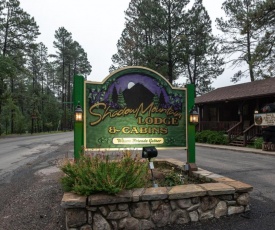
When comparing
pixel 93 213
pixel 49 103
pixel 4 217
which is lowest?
pixel 4 217

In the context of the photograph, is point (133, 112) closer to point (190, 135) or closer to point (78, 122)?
point (78, 122)

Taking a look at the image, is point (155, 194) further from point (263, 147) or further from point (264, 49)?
point (264, 49)

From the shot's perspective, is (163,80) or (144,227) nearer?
(144,227)

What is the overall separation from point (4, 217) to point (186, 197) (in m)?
3.20

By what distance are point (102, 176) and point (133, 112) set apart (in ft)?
7.94

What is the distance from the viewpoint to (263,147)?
14039 millimetres

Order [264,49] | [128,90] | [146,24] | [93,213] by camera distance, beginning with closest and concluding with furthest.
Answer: [93,213], [128,90], [264,49], [146,24]

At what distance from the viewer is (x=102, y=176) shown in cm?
393

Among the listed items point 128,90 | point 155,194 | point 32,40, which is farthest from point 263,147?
point 32,40

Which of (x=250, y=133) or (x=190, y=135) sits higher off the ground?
(x=190, y=135)

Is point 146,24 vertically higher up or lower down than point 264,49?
higher up

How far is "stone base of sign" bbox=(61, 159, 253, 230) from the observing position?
149 inches

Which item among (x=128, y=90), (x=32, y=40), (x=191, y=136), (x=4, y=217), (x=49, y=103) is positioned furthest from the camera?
(x=49, y=103)

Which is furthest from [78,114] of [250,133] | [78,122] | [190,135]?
[250,133]
